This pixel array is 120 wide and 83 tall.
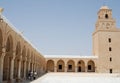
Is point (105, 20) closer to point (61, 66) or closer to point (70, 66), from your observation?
point (70, 66)

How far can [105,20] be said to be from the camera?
4231 cm

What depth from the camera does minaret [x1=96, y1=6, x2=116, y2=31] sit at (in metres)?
42.0

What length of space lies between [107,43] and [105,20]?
446cm

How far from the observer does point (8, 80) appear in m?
15.7

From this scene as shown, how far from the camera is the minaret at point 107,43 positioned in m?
40.2

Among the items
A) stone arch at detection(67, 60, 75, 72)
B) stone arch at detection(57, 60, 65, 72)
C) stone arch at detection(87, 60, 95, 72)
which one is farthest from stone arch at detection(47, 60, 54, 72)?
stone arch at detection(87, 60, 95, 72)

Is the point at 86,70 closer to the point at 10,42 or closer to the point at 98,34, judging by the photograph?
the point at 98,34

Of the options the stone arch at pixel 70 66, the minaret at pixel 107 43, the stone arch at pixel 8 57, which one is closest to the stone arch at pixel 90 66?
the minaret at pixel 107 43

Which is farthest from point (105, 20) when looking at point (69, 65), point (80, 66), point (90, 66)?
point (69, 65)

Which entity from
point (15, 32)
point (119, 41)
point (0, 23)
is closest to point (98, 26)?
point (119, 41)

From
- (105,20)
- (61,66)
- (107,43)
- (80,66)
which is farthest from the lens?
(61,66)

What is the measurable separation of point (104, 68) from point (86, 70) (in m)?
3.72

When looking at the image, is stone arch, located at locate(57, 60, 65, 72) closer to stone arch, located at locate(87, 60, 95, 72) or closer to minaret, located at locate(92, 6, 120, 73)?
stone arch, located at locate(87, 60, 95, 72)

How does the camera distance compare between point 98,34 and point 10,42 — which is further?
point 98,34
